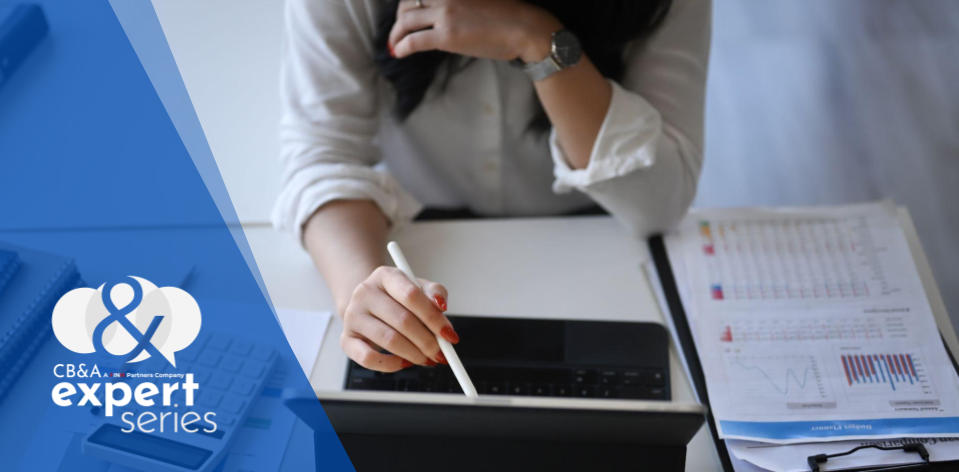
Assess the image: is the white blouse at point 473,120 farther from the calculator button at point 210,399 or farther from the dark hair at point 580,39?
the calculator button at point 210,399

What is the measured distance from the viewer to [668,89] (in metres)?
1.03

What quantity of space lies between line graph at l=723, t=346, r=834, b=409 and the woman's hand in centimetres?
46

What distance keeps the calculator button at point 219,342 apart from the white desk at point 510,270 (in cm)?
11

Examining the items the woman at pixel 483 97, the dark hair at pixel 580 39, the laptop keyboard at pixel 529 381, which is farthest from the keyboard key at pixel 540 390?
the dark hair at pixel 580 39

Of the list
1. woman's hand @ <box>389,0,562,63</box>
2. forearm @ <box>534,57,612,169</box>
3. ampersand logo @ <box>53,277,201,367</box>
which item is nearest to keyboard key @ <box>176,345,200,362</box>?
ampersand logo @ <box>53,277,201,367</box>

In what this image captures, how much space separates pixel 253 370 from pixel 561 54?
1.82 ft

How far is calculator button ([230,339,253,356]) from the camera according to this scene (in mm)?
888

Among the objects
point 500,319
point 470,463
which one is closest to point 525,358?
point 500,319

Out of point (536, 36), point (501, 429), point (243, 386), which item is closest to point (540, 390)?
point (501, 429)

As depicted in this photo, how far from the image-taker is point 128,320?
2.96ft

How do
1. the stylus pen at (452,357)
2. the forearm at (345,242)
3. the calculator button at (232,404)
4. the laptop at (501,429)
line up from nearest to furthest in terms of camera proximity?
1. the laptop at (501,429)
2. the stylus pen at (452,357)
3. the calculator button at (232,404)
4. the forearm at (345,242)

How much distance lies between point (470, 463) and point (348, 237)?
42 centimetres

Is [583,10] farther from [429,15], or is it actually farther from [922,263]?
[922,263]

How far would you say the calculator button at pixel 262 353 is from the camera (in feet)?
2.90
